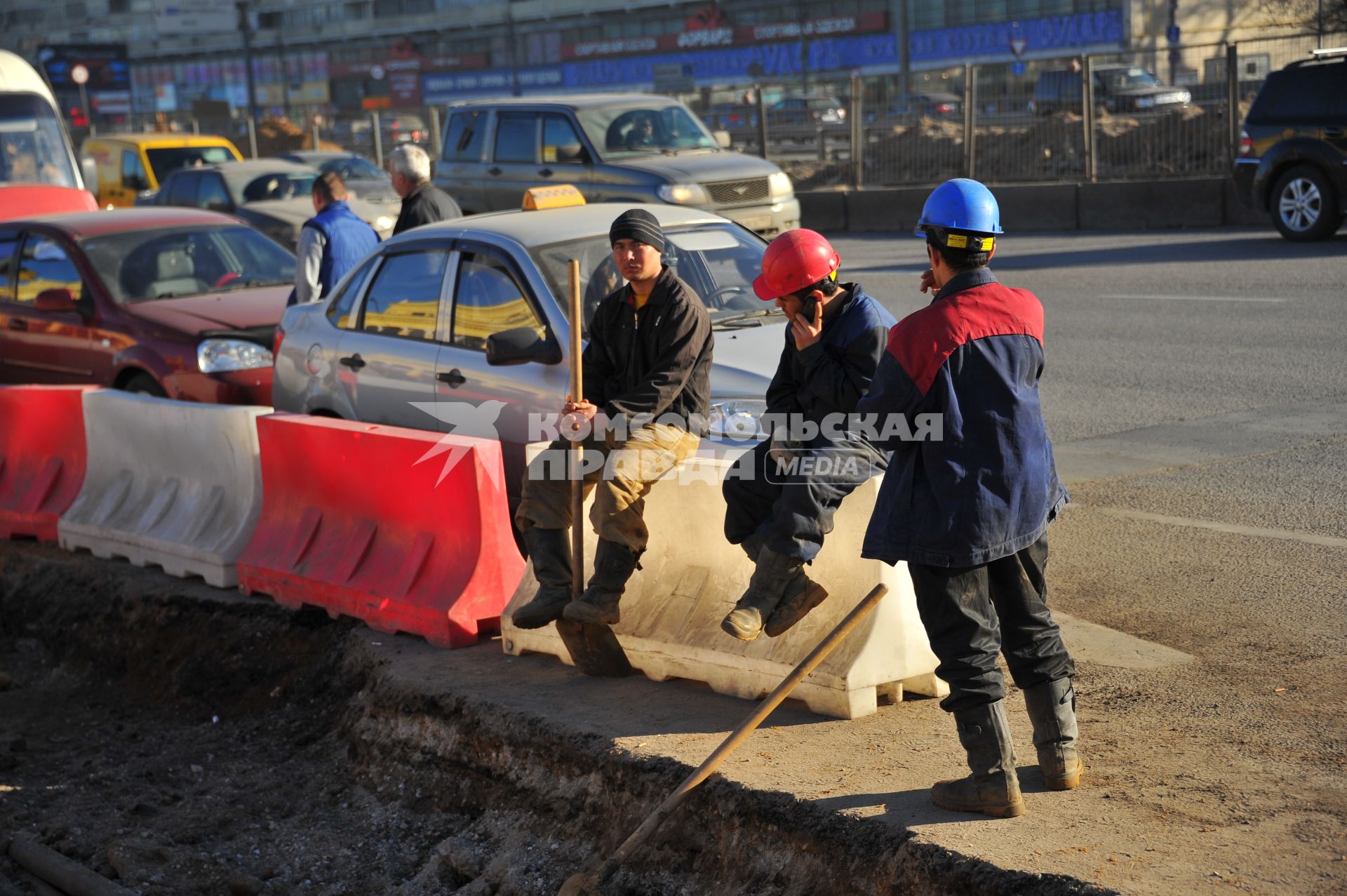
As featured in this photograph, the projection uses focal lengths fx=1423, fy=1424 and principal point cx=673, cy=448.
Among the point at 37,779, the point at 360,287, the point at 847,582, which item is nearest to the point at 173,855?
the point at 37,779

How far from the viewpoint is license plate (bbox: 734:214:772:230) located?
15830mm

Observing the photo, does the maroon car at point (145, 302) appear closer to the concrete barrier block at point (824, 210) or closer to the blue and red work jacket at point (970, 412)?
the blue and red work jacket at point (970, 412)

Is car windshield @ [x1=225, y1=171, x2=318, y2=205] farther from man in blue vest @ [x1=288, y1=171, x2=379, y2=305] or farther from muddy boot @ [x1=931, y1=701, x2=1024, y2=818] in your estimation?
muddy boot @ [x1=931, y1=701, x2=1024, y2=818]

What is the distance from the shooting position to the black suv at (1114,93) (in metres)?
20.6

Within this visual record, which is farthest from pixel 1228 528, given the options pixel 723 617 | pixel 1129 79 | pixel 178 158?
pixel 178 158

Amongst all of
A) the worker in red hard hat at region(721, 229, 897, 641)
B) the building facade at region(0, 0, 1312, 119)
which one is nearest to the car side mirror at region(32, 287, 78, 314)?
the worker in red hard hat at region(721, 229, 897, 641)

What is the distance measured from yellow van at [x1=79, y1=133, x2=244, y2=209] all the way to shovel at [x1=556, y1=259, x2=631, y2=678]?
19.6 m

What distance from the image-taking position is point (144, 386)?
998cm

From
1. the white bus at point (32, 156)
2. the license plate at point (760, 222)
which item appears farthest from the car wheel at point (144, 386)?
the white bus at point (32, 156)

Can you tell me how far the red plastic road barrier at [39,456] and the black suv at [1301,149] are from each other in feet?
42.9

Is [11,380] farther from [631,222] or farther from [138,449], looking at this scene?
[631,222]

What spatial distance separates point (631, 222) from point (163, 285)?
623 cm

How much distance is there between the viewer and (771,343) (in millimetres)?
7094

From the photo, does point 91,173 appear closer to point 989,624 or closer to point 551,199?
point 551,199
